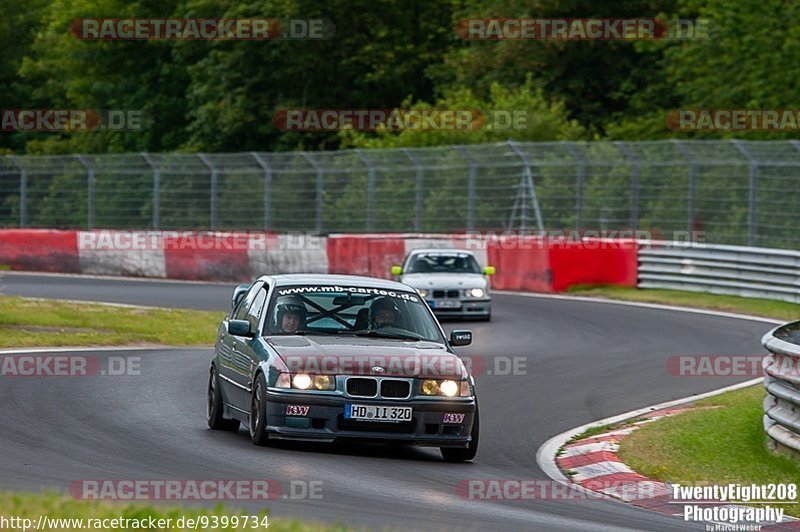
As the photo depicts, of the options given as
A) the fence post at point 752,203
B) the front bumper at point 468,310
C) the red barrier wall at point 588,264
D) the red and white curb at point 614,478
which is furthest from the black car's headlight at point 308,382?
the red barrier wall at point 588,264

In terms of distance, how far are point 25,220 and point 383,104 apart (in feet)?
67.3

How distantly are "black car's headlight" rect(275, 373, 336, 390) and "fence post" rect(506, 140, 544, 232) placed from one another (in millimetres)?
22612

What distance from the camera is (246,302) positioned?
1330 cm

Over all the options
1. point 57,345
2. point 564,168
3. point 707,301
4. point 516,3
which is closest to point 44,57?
point 516,3

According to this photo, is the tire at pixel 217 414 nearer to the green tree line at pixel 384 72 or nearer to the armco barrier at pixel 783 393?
the armco barrier at pixel 783 393

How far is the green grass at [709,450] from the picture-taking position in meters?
11.0

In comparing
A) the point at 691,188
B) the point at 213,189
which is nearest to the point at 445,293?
the point at 691,188

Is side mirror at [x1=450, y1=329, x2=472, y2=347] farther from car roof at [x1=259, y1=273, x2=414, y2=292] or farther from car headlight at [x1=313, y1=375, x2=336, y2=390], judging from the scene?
car headlight at [x1=313, y1=375, x2=336, y2=390]

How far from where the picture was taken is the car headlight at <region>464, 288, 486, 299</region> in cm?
2534

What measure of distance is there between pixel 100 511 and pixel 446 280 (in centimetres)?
1780

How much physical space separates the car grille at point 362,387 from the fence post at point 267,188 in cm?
2661

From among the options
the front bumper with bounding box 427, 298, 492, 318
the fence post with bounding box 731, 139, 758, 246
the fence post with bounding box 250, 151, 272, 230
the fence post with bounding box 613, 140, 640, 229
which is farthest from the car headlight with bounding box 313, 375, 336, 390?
the fence post with bounding box 250, 151, 272, 230

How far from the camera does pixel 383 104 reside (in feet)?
192

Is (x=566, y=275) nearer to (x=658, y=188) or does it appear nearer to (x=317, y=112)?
(x=658, y=188)
